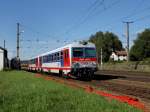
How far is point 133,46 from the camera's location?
11788 cm

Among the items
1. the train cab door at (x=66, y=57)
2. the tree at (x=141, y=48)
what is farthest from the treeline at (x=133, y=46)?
the train cab door at (x=66, y=57)

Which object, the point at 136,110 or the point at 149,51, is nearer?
the point at 136,110

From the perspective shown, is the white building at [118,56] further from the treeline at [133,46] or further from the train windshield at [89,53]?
the train windshield at [89,53]

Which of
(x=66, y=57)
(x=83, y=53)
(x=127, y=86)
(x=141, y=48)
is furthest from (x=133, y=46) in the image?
(x=127, y=86)

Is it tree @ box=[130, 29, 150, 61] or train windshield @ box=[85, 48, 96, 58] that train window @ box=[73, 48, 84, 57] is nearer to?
train windshield @ box=[85, 48, 96, 58]

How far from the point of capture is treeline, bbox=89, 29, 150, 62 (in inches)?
4487

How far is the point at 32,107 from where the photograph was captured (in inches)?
440

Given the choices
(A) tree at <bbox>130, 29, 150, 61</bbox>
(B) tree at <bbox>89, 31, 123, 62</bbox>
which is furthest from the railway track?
(B) tree at <bbox>89, 31, 123, 62</bbox>

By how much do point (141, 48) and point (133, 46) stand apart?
4.86 m

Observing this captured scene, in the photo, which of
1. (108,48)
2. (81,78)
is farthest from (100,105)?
(108,48)

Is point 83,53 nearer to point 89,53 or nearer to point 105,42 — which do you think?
point 89,53

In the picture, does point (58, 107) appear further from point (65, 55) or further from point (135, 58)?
point (135, 58)

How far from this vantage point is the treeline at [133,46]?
374ft

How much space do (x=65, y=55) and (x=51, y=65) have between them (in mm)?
8846
